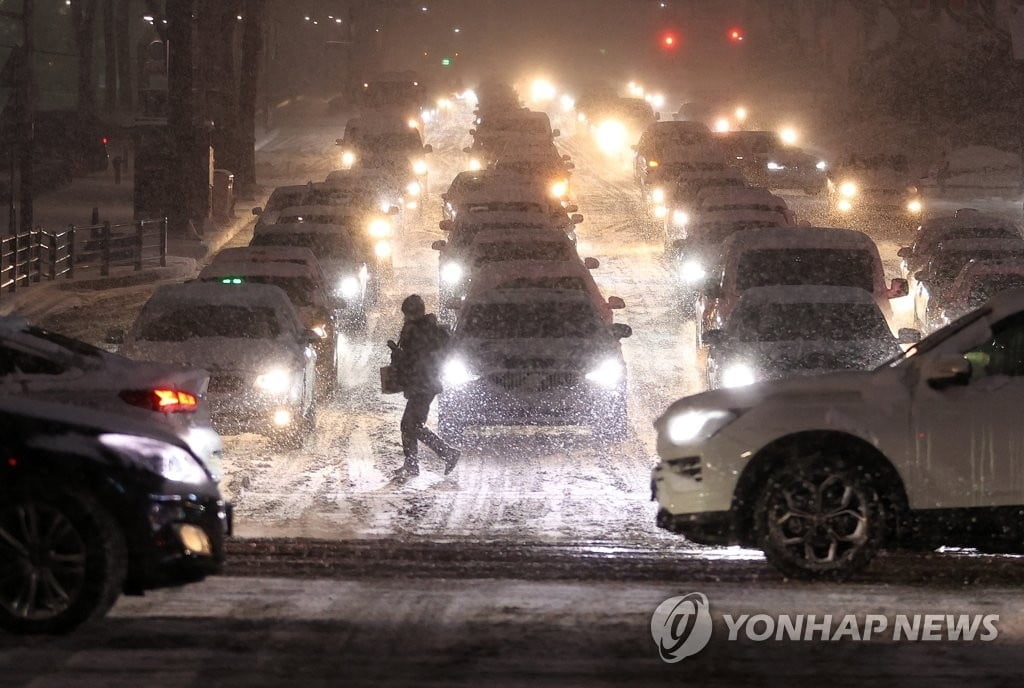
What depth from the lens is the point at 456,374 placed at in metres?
15.0

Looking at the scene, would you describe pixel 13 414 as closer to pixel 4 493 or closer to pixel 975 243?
pixel 4 493

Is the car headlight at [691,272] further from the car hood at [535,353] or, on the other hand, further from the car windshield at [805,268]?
the car hood at [535,353]

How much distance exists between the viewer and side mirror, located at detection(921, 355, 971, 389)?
8.57 m

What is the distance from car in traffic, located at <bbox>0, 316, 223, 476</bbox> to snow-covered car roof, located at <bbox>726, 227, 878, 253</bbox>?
1155 cm

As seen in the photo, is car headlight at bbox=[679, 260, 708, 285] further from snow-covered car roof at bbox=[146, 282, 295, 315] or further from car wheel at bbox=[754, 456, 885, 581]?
car wheel at bbox=[754, 456, 885, 581]

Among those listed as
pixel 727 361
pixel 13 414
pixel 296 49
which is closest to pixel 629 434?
pixel 727 361

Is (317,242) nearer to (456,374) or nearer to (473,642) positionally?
(456,374)

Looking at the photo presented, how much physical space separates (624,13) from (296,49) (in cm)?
3980

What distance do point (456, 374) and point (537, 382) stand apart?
780mm

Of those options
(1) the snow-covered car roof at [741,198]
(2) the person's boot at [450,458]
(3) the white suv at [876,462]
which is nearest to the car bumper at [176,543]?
(3) the white suv at [876,462]

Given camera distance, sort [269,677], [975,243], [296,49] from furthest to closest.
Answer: [296,49] → [975,243] → [269,677]

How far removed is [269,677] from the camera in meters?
6.86

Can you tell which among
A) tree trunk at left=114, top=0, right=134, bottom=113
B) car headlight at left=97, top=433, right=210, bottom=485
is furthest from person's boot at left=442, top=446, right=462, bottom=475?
tree trunk at left=114, top=0, right=134, bottom=113

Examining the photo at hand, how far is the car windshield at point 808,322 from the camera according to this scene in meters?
15.5
